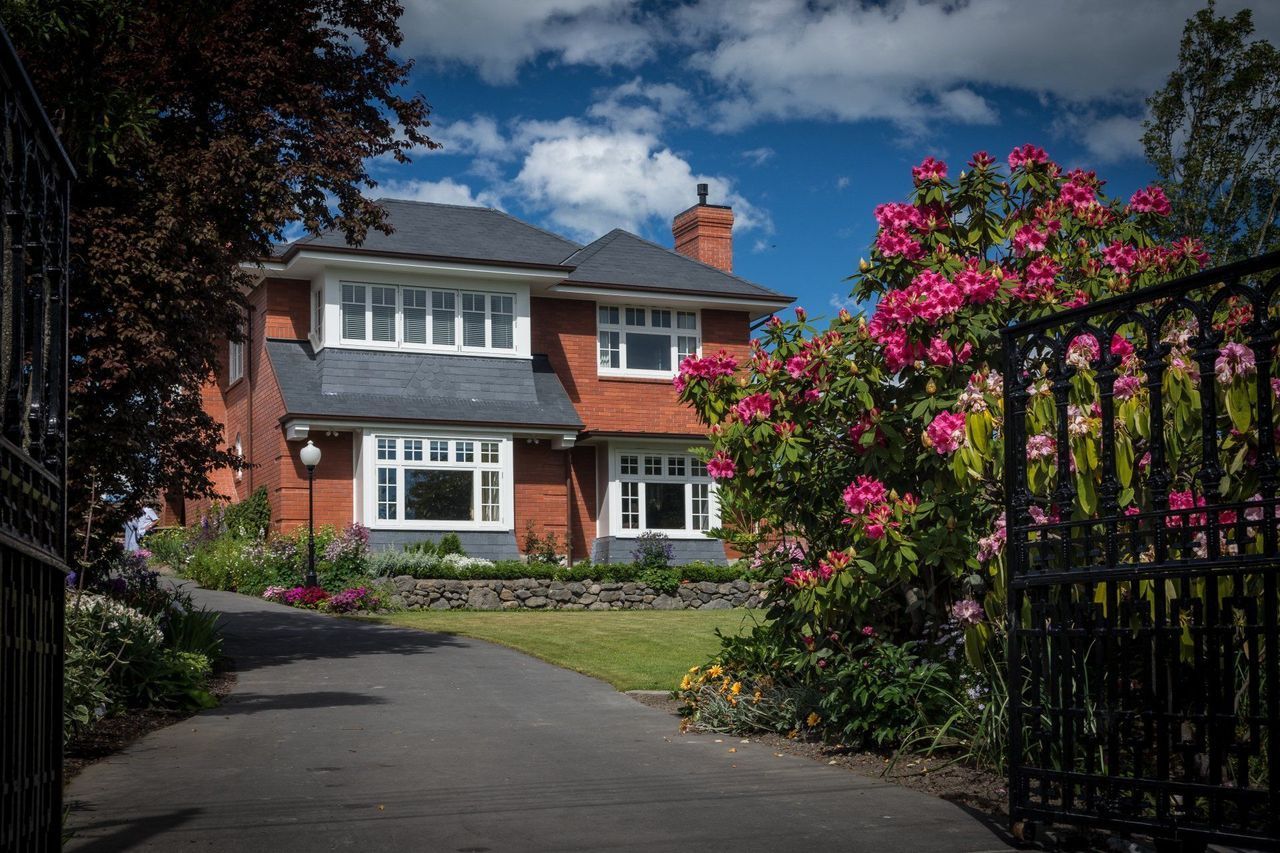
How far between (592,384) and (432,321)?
4.07 metres

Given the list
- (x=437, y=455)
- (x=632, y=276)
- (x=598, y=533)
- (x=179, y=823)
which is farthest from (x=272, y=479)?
(x=179, y=823)

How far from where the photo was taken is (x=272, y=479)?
27.3 meters

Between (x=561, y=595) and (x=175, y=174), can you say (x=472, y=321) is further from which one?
(x=175, y=174)

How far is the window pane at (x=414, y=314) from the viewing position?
92.4 ft

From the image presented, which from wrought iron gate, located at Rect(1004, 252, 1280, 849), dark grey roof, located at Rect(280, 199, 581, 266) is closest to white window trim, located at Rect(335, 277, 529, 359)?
dark grey roof, located at Rect(280, 199, 581, 266)

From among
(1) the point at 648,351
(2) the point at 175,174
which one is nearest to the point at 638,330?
(1) the point at 648,351

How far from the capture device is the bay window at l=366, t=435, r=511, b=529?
26.7 metres

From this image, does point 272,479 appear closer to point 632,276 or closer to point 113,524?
point 632,276

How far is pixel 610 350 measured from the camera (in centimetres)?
3056

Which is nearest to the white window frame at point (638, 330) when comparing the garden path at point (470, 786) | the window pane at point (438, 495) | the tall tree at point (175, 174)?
the window pane at point (438, 495)

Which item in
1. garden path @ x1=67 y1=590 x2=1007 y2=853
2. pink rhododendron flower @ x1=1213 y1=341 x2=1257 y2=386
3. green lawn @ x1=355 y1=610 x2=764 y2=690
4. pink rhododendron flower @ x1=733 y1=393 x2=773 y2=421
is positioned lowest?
green lawn @ x1=355 y1=610 x2=764 y2=690

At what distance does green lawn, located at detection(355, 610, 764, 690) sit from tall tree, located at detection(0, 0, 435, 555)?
16.1 ft

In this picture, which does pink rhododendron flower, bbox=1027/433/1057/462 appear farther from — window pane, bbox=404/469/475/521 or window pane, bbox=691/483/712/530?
window pane, bbox=691/483/712/530

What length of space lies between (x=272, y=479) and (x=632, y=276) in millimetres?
9366
